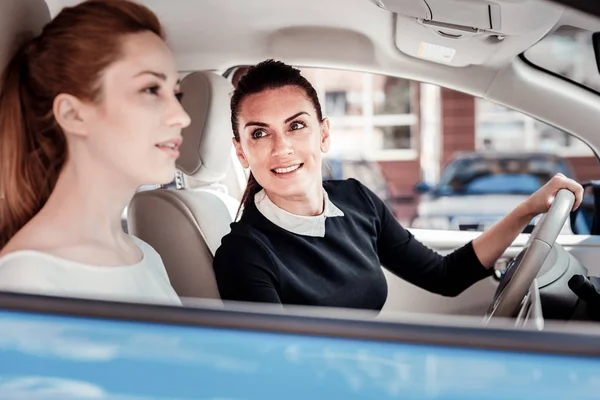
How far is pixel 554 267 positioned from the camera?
1.73 m

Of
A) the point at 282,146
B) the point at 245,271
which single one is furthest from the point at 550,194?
the point at 245,271

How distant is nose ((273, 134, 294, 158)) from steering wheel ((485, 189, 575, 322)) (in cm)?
49

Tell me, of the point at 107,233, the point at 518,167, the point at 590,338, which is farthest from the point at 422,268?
the point at 518,167

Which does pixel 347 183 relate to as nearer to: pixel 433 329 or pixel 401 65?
pixel 401 65

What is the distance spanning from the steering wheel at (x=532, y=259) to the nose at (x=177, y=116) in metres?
0.61

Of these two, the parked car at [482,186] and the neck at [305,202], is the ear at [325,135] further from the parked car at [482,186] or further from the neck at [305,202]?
the parked car at [482,186]

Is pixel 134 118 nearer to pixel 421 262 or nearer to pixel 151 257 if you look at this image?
pixel 151 257

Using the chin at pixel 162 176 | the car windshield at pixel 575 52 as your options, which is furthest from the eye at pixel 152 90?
the car windshield at pixel 575 52

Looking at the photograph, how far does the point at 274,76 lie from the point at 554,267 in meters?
0.70

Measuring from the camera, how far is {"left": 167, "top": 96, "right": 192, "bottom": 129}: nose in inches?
50.5

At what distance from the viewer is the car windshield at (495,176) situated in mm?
7355

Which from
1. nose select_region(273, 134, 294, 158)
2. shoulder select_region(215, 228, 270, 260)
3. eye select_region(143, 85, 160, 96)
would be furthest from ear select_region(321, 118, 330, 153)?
eye select_region(143, 85, 160, 96)

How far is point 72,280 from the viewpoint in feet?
3.87

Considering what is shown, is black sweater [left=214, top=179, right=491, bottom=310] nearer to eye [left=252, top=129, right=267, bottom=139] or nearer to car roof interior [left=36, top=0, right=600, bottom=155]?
eye [left=252, top=129, right=267, bottom=139]
